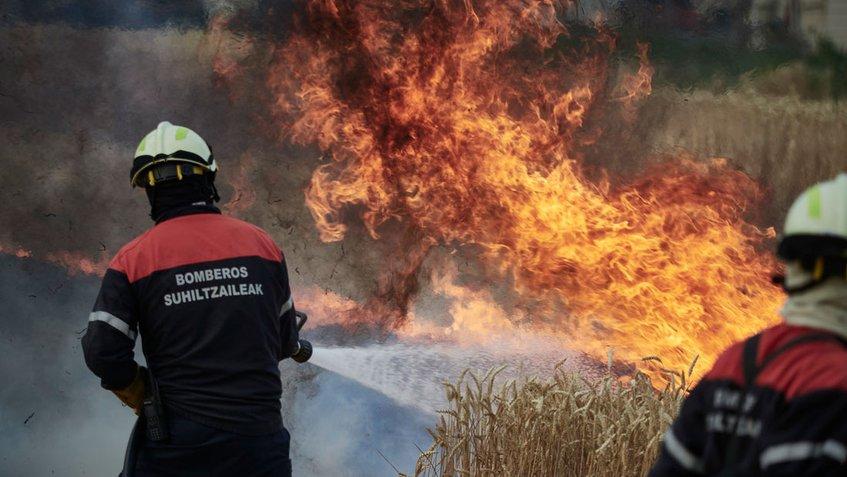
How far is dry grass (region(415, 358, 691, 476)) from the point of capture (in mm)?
4648

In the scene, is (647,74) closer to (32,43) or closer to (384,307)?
(384,307)

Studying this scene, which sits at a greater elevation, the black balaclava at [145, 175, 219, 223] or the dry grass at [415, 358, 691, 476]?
the black balaclava at [145, 175, 219, 223]

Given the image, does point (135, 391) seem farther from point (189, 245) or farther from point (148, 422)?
point (189, 245)

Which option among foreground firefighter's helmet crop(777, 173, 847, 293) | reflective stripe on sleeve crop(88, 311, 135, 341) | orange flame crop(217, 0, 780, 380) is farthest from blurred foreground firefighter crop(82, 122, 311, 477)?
orange flame crop(217, 0, 780, 380)

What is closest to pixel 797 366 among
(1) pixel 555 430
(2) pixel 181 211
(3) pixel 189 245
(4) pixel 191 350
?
(4) pixel 191 350

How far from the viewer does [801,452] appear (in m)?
1.75

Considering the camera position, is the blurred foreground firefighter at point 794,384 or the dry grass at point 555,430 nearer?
the blurred foreground firefighter at point 794,384

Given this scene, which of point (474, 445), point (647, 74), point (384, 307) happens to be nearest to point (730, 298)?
point (647, 74)

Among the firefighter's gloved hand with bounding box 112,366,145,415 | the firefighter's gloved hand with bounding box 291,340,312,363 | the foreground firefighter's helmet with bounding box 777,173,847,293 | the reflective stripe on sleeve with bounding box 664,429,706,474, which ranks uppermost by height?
the foreground firefighter's helmet with bounding box 777,173,847,293

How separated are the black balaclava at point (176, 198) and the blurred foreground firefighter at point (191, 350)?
0.06 meters

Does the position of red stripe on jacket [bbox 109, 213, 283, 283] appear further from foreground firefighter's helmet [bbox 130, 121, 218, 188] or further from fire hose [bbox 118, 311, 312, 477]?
fire hose [bbox 118, 311, 312, 477]

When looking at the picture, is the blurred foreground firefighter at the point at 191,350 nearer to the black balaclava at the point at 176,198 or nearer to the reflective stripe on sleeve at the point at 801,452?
the black balaclava at the point at 176,198

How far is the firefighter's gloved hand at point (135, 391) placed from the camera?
11.6 feet

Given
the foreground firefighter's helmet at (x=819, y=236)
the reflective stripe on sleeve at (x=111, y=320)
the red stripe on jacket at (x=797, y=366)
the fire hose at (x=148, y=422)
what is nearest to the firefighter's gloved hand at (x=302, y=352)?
the fire hose at (x=148, y=422)
